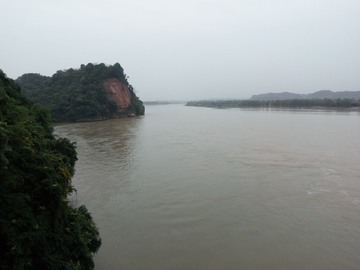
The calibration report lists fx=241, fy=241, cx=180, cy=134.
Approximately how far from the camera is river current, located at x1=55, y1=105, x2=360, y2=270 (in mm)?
4520

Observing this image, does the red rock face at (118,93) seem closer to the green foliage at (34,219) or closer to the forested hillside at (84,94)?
the forested hillside at (84,94)

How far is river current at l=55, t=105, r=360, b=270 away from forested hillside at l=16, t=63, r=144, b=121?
73.0 feet

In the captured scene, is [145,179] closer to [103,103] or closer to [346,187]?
[346,187]

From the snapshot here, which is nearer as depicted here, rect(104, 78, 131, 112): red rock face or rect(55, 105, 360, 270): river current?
rect(55, 105, 360, 270): river current

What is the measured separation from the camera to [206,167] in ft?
33.7

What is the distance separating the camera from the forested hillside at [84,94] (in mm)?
32469

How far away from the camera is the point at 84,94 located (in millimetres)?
34250

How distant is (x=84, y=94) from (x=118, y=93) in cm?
688

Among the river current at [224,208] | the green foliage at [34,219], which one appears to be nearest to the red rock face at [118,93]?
the river current at [224,208]

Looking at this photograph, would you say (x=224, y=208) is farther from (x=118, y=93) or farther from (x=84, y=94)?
(x=118, y=93)

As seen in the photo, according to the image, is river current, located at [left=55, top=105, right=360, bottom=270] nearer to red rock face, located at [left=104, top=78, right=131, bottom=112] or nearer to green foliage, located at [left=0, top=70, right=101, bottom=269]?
green foliage, located at [left=0, top=70, right=101, bottom=269]

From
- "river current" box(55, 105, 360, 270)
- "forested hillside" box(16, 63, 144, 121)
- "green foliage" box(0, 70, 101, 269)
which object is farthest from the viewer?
"forested hillside" box(16, 63, 144, 121)

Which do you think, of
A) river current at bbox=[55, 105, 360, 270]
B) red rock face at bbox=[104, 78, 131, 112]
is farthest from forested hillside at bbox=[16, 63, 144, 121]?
river current at bbox=[55, 105, 360, 270]

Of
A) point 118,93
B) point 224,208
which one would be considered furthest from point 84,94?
point 224,208
